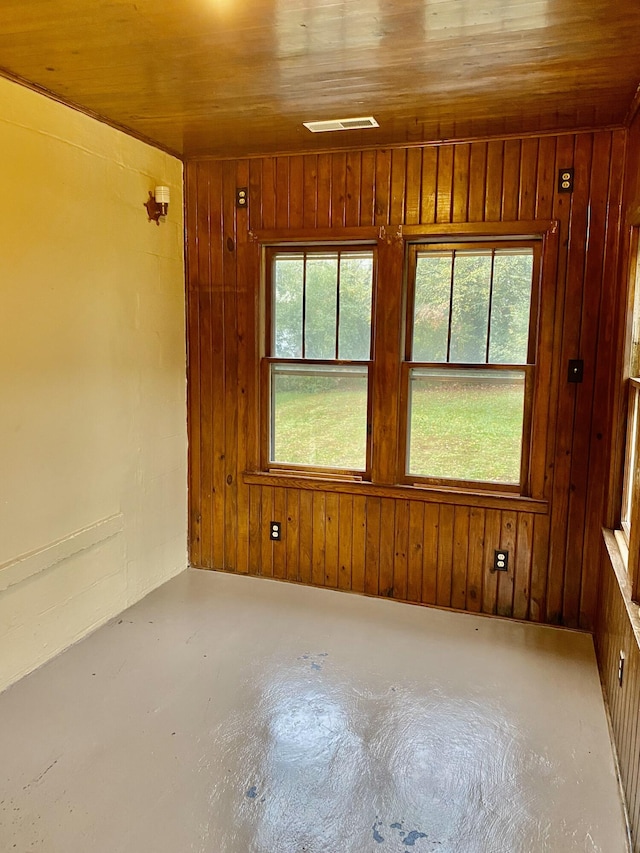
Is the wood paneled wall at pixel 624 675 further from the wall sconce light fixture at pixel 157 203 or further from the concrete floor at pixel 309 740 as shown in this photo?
the wall sconce light fixture at pixel 157 203

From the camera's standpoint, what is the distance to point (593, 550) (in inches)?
125

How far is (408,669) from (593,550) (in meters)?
1.18

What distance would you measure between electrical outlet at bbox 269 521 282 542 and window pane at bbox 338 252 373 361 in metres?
1.14

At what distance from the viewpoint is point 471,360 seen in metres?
3.33

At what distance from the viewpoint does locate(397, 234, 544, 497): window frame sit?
3.19m

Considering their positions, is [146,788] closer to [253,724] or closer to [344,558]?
[253,724]

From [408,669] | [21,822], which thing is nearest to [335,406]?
[408,669]

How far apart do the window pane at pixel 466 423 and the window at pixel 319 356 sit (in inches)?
12.8

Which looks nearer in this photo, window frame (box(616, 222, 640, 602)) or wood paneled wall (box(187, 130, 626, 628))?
window frame (box(616, 222, 640, 602))

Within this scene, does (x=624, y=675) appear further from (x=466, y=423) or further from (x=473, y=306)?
(x=473, y=306)

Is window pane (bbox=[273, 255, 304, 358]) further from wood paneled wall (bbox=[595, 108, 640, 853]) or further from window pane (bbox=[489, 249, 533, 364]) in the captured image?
wood paneled wall (bbox=[595, 108, 640, 853])

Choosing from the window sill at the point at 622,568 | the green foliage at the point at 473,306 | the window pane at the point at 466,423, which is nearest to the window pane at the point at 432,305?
the green foliage at the point at 473,306

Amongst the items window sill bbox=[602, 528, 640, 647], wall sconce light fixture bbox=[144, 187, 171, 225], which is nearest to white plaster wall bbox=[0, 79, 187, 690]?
wall sconce light fixture bbox=[144, 187, 171, 225]

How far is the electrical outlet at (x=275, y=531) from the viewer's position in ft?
12.5
